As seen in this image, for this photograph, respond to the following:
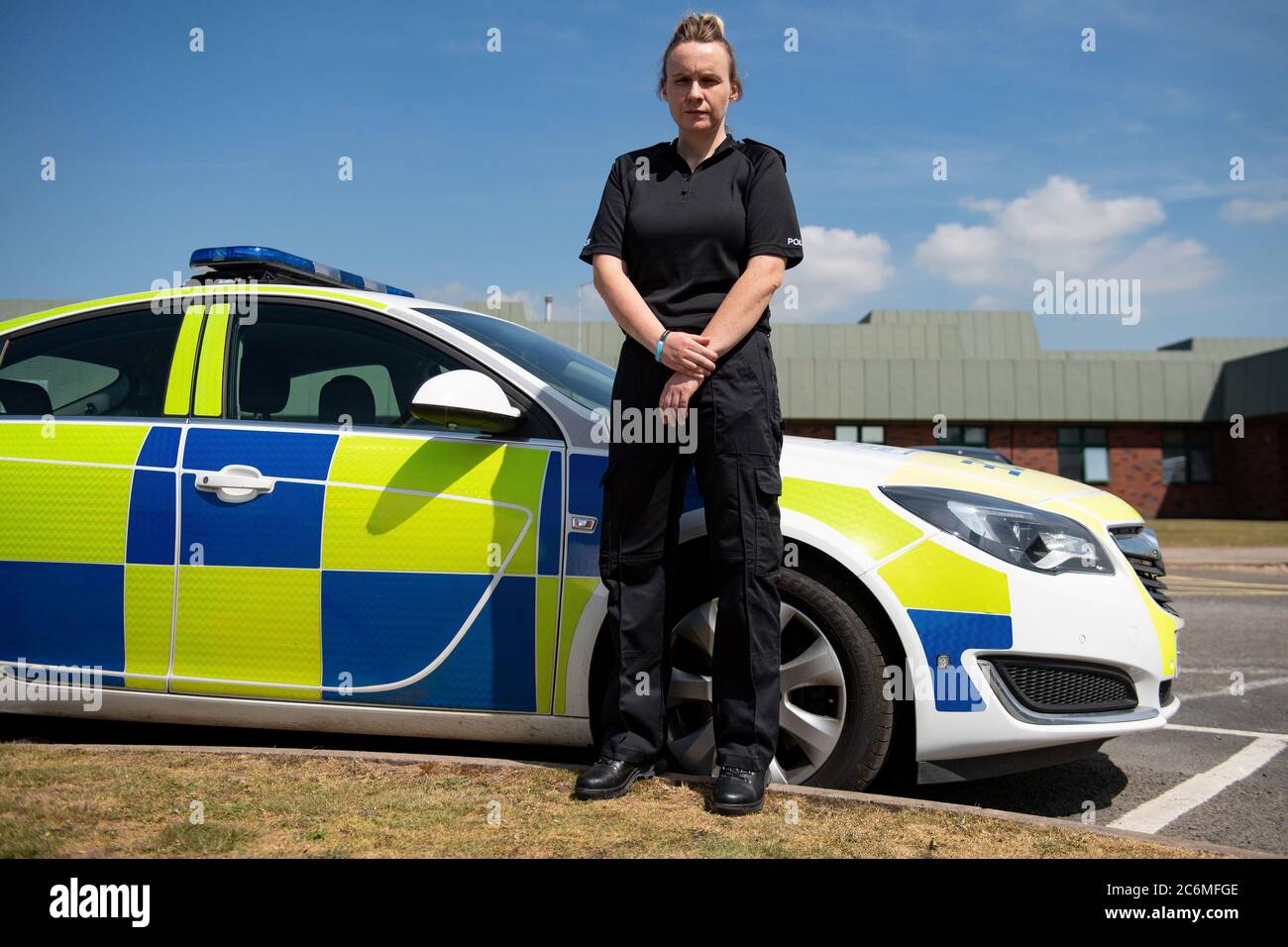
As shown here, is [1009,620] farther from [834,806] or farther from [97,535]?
[97,535]

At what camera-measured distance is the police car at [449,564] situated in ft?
9.20

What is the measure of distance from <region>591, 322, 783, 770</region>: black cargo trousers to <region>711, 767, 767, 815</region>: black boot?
0.03 m

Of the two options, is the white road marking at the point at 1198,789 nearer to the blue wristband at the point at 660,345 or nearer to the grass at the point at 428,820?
the grass at the point at 428,820

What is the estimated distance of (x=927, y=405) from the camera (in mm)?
30344

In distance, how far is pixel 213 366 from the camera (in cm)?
348

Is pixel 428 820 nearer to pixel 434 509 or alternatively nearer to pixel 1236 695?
pixel 434 509

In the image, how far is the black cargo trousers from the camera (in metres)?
2.75

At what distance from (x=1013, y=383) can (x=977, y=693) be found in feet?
96.5

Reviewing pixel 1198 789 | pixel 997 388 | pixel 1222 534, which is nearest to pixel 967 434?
pixel 997 388

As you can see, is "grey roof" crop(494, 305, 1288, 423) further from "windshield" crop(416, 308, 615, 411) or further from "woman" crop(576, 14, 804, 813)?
"woman" crop(576, 14, 804, 813)

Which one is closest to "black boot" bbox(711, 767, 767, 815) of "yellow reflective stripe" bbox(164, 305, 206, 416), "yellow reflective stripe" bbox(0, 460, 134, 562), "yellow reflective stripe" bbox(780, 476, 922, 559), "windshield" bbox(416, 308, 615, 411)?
"yellow reflective stripe" bbox(780, 476, 922, 559)

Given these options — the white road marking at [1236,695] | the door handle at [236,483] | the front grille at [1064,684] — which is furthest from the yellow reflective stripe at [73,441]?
the white road marking at [1236,695]

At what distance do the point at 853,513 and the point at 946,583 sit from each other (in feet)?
1.03
